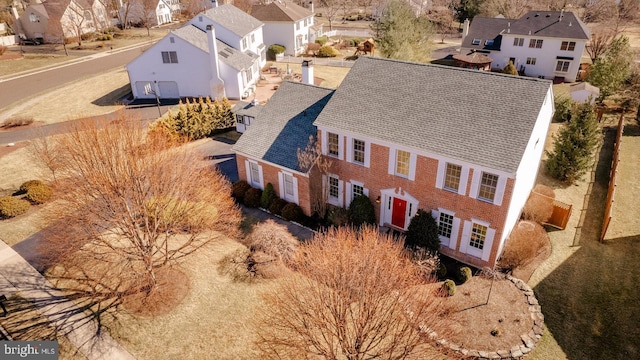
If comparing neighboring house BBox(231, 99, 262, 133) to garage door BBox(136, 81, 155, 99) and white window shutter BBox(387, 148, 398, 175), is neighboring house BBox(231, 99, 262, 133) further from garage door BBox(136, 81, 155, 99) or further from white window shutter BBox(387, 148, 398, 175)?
white window shutter BBox(387, 148, 398, 175)

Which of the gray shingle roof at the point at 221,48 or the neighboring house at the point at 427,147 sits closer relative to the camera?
the neighboring house at the point at 427,147

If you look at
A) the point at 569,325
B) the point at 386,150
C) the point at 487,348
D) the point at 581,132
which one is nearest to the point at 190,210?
the point at 386,150

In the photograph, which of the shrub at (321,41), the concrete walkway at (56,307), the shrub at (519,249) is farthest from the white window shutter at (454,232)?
the shrub at (321,41)

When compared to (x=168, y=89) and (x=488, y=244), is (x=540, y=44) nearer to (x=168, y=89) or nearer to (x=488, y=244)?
(x=488, y=244)

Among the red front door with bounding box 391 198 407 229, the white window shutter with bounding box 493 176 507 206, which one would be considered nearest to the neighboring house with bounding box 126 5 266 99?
the red front door with bounding box 391 198 407 229

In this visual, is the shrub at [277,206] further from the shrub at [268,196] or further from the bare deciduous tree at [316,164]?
the bare deciduous tree at [316,164]

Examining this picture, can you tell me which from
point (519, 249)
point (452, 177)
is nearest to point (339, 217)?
point (452, 177)
